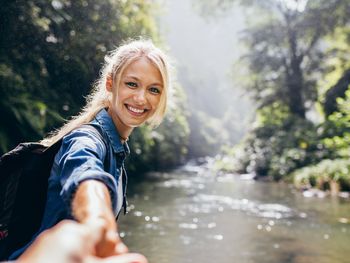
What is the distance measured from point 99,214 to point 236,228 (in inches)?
287

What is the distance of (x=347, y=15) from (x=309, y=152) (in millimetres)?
8338

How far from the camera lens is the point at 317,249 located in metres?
6.36

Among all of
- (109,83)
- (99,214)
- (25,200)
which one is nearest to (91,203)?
(99,214)

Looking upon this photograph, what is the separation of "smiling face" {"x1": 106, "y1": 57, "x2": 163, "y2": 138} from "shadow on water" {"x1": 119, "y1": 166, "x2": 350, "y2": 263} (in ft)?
13.1

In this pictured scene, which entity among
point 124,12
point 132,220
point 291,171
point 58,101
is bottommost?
point 291,171

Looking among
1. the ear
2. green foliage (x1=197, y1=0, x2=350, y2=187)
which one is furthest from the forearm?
green foliage (x1=197, y1=0, x2=350, y2=187)

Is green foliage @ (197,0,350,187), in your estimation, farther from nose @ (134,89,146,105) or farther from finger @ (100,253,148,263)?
finger @ (100,253,148,263)

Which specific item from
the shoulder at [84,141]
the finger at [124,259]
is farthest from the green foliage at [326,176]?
the finger at [124,259]

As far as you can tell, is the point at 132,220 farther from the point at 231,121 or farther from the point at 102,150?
the point at 231,121

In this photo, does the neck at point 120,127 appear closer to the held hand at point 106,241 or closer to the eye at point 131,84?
the eye at point 131,84

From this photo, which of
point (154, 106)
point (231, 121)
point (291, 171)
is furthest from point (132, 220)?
point (231, 121)

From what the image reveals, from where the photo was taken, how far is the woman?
4.03 feet

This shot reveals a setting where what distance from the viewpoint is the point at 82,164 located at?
135 centimetres

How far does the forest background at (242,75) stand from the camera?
8.39m
